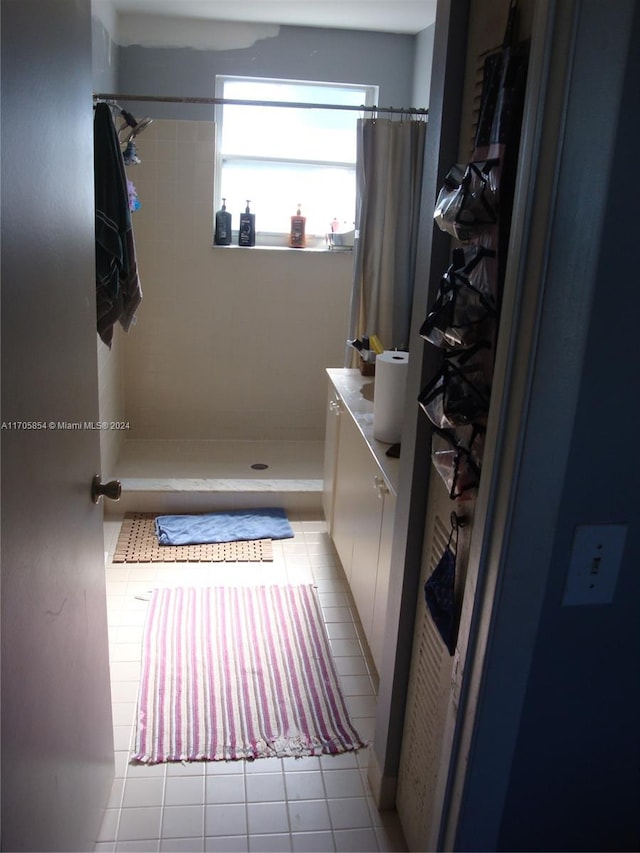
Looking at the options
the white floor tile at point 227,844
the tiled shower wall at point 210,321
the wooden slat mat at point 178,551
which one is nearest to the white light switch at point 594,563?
the white floor tile at point 227,844

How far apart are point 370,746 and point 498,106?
5.73ft

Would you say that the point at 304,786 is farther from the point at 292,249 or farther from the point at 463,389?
the point at 292,249

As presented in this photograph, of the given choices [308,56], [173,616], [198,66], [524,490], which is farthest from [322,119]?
[524,490]

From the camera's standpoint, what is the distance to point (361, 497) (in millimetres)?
2510

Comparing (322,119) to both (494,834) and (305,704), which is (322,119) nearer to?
(305,704)

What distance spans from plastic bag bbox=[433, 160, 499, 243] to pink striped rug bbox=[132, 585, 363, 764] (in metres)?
1.56

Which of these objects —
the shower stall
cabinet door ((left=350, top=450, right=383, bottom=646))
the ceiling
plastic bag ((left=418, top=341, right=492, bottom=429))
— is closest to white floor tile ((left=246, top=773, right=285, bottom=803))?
cabinet door ((left=350, top=450, right=383, bottom=646))

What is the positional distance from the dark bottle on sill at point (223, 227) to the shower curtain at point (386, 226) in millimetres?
1045

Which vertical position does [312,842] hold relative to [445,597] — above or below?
below

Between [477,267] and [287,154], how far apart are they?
3.35 metres

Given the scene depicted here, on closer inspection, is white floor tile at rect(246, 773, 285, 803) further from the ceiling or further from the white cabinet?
the ceiling

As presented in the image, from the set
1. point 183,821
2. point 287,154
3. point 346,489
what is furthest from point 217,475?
point 183,821

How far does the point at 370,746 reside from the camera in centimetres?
209

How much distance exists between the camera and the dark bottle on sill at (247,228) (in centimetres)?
415
